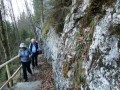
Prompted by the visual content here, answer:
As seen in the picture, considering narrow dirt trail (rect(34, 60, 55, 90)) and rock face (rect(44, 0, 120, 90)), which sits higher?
rock face (rect(44, 0, 120, 90))

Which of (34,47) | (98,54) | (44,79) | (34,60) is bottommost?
(44,79)

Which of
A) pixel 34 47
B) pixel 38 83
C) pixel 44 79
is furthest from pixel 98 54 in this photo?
pixel 34 47

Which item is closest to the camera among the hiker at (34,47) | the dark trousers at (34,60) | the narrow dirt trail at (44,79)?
the narrow dirt trail at (44,79)

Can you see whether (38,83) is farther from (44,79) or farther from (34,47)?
(34,47)

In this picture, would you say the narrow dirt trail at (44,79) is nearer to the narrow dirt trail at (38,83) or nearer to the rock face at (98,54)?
the narrow dirt trail at (38,83)

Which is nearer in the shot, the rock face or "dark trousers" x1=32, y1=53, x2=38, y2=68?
the rock face

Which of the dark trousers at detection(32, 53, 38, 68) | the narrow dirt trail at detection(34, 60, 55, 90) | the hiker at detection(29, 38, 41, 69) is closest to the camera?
the narrow dirt trail at detection(34, 60, 55, 90)

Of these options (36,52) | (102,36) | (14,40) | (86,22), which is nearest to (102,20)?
(102,36)

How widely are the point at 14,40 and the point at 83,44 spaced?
27.5 metres

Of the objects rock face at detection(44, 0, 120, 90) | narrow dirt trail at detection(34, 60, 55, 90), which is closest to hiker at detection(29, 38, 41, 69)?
narrow dirt trail at detection(34, 60, 55, 90)

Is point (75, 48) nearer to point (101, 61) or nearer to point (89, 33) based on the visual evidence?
A: point (89, 33)

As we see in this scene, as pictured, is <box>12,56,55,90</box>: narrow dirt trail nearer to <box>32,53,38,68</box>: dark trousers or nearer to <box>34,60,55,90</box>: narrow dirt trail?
<box>34,60,55,90</box>: narrow dirt trail

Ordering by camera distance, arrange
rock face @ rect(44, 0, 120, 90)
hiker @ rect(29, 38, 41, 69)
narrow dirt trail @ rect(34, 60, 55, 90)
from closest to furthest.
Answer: rock face @ rect(44, 0, 120, 90), narrow dirt trail @ rect(34, 60, 55, 90), hiker @ rect(29, 38, 41, 69)

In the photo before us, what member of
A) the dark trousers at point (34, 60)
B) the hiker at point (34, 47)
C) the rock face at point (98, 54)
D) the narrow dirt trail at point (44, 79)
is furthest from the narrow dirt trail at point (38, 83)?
the rock face at point (98, 54)
